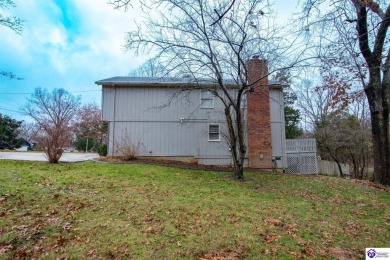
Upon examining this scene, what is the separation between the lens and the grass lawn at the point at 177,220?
3930 millimetres

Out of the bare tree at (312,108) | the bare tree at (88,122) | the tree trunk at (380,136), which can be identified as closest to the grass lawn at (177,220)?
the tree trunk at (380,136)

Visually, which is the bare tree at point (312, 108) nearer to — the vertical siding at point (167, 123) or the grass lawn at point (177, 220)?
the vertical siding at point (167, 123)

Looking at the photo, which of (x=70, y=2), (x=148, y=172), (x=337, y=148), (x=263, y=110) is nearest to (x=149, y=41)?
(x=70, y=2)

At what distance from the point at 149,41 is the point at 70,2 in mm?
4066

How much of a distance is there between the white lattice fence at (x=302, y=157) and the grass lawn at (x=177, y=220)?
6.64 m

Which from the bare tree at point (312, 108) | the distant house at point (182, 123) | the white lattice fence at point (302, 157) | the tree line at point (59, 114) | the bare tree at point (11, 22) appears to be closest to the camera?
the bare tree at point (11, 22)

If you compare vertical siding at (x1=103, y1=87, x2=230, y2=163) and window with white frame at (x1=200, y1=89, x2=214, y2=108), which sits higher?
window with white frame at (x1=200, y1=89, x2=214, y2=108)

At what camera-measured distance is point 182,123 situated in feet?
46.8

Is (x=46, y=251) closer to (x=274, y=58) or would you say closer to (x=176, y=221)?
(x=176, y=221)

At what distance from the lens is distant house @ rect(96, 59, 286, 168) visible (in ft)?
44.9

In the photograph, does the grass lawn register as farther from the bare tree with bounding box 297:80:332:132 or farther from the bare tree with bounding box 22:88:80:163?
the bare tree with bounding box 22:88:80:163

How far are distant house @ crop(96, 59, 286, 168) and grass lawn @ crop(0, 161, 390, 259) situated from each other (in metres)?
5.95

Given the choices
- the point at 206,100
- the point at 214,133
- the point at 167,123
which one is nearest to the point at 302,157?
the point at 214,133

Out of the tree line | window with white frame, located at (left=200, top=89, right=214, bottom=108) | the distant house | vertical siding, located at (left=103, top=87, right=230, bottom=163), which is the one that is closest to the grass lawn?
→ the distant house
